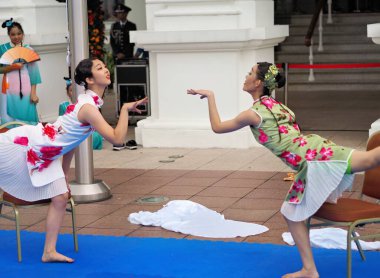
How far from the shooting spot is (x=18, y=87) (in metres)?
11.3

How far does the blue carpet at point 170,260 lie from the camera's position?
5945mm

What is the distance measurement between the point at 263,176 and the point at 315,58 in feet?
29.4

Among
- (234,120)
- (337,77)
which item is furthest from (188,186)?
(337,77)

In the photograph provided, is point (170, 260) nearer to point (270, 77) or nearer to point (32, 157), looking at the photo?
point (32, 157)

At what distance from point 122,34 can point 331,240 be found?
31.4 feet

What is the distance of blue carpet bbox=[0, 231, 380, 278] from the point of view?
5945mm

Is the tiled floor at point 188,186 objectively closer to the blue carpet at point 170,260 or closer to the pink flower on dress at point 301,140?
the blue carpet at point 170,260

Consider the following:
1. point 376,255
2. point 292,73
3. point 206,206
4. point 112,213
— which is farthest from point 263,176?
point 292,73

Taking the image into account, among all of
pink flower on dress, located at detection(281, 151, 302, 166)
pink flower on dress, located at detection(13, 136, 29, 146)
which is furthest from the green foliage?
pink flower on dress, located at detection(281, 151, 302, 166)

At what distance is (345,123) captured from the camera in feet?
41.8

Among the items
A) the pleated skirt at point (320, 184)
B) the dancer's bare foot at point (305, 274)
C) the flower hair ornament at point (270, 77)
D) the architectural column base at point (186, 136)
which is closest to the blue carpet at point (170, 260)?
the dancer's bare foot at point (305, 274)

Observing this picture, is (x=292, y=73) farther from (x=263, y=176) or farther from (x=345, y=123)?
(x=263, y=176)

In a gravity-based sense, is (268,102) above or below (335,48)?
Result: above

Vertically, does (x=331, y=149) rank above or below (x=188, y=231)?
above
